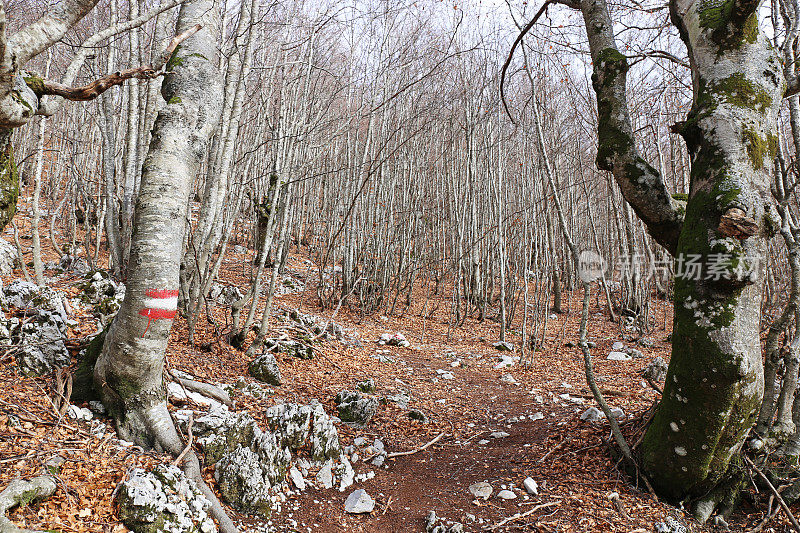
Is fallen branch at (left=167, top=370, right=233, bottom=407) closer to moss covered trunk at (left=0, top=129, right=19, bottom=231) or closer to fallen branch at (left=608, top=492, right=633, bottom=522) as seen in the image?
moss covered trunk at (left=0, top=129, right=19, bottom=231)

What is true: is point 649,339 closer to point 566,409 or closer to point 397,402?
point 566,409

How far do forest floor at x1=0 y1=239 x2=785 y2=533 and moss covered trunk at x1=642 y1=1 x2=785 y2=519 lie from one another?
0.34m

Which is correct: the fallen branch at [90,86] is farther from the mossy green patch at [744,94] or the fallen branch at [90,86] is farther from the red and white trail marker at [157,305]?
the mossy green patch at [744,94]

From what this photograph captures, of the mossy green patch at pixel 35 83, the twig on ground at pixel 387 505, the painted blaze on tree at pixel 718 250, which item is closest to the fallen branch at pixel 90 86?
the mossy green patch at pixel 35 83

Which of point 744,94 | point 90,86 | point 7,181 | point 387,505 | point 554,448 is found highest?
point 744,94

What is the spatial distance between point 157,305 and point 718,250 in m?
2.87

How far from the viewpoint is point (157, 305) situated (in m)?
2.15

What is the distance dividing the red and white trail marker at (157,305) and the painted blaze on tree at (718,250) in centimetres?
273

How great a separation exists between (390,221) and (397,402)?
18.2 ft

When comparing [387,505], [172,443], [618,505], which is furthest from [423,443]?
[172,443]

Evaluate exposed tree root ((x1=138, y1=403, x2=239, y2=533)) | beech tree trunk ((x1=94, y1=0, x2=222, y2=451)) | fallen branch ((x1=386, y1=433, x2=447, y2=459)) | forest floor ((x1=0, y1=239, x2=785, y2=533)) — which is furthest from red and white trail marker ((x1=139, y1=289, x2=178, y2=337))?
fallen branch ((x1=386, y1=433, x2=447, y2=459))

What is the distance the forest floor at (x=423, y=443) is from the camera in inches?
73.7

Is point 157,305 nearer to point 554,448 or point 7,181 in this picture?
point 7,181

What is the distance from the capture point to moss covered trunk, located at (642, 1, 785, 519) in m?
2.07
